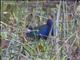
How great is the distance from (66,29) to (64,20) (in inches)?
5.0

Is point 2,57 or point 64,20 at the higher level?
point 64,20

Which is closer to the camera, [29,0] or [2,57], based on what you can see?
[2,57]

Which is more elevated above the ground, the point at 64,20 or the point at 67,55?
the point at 64,20

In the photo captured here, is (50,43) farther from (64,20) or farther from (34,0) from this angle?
(34,0)

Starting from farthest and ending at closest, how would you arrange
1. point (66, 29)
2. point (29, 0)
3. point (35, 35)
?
point (29, 0)
point (35, 35)
point (66, 29)

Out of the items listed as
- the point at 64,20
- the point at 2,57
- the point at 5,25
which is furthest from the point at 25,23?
the point at 2,57

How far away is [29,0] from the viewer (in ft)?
13.7

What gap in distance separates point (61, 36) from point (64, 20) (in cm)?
22

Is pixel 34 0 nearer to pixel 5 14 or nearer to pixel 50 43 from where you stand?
pixel 5 14

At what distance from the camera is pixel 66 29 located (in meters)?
2.37

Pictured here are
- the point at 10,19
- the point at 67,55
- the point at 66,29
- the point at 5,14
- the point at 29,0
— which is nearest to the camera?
the point at 67,55

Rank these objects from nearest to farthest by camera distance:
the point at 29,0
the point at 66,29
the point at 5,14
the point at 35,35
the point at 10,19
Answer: the point at 66,29
the point at 35,35
the point at 10,19
the point at 5,14
the point at 29,0

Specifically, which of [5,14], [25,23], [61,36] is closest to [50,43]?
[61,36]

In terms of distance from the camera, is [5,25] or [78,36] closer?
[78,36]
